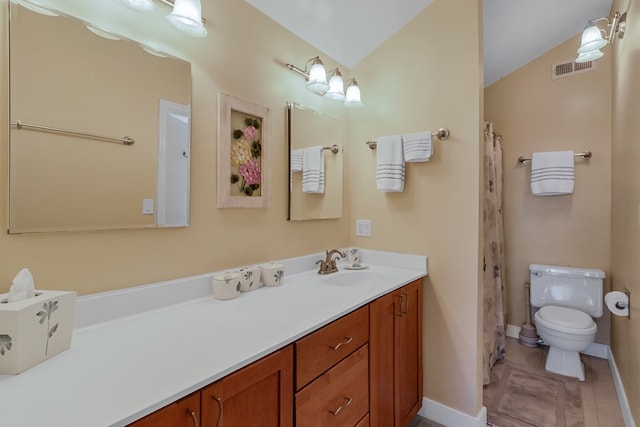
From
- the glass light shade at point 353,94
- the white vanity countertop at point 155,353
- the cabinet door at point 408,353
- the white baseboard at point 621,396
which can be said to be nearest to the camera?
the white vanity countertop at point 155,353

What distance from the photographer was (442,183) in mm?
1732

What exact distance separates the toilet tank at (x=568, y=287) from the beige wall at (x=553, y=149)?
144 mm

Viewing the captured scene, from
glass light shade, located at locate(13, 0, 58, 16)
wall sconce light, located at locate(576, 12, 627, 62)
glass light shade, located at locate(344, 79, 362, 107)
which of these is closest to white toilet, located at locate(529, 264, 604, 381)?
wall sconce light, located at locate(576, 12, 627, 62)

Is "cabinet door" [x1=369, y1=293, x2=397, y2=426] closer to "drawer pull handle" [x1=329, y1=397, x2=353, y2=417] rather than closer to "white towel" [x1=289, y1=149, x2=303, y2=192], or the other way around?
"drawer pull handle" [x1=329, y1=397, x2=353, y2=417]

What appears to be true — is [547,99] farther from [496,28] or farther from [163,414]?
[163,414]

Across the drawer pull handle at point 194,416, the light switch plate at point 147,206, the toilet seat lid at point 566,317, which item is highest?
the light switch plate at point 147,206

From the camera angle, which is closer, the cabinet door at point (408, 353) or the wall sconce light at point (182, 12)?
the wall sconce light at point (182, 12)

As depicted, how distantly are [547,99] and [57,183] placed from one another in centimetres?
350

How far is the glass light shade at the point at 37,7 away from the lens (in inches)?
34.6

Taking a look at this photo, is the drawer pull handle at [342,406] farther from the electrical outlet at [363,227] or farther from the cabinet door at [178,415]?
the electrical outlet at [363,227]

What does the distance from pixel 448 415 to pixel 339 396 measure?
3.39ft

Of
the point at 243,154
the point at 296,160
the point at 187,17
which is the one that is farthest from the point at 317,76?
the point at 187,17

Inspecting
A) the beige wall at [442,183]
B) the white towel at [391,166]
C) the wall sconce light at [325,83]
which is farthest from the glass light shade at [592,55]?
the wall sconce light at [325,83]

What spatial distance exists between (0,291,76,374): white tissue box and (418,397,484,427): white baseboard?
186 cm
